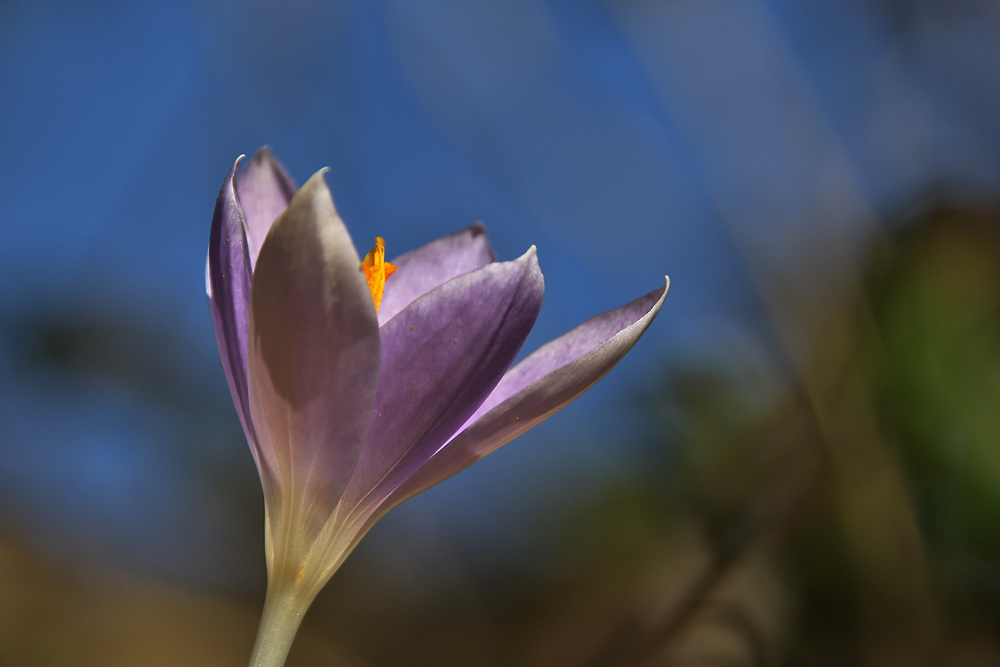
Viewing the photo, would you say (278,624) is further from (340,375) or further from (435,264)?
(435,264)

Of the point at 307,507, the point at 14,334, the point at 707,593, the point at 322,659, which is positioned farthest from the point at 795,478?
the point at 14,334

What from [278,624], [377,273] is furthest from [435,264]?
[278,624]

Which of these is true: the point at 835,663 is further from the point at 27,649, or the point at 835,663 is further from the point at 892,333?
the point at 27,649

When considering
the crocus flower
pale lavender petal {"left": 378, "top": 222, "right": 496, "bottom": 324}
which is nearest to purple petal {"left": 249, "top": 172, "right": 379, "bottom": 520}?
the crocus flower

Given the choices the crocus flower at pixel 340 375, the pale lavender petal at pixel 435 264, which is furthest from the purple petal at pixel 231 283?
the pale lavender petal at pixel 435 264

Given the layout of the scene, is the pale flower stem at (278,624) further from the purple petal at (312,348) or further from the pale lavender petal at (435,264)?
the pale lavender petal at (435,264)

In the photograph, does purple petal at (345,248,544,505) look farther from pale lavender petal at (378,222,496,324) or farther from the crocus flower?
pale lavender petal at (378,222,496,324)
